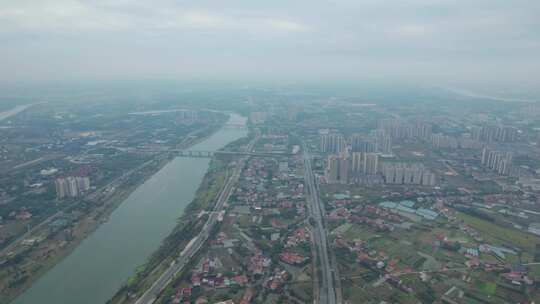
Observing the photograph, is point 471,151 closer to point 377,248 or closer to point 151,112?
point 377,248

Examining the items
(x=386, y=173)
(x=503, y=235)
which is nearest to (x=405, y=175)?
(x=386, y=173)

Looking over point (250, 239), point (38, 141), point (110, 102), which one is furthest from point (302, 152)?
point (110, 102)

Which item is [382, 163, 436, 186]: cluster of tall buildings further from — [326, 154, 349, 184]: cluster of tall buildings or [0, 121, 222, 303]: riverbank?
[0, 121, 222, 303]: riverbank

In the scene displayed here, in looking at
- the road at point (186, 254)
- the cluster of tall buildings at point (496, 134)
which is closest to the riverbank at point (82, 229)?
the road at point (186, 254)

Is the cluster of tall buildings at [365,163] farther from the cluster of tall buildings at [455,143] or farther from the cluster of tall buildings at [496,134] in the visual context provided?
the cluster of tall buildings at [496,134]

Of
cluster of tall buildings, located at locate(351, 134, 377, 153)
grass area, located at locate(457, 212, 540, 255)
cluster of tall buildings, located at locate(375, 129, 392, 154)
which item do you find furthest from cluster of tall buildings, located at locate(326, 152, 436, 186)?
cluster of tall buildings, located at locate(375, 129, 392, 154)

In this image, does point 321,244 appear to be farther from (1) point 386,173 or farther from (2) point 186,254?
(1) point 386,173
